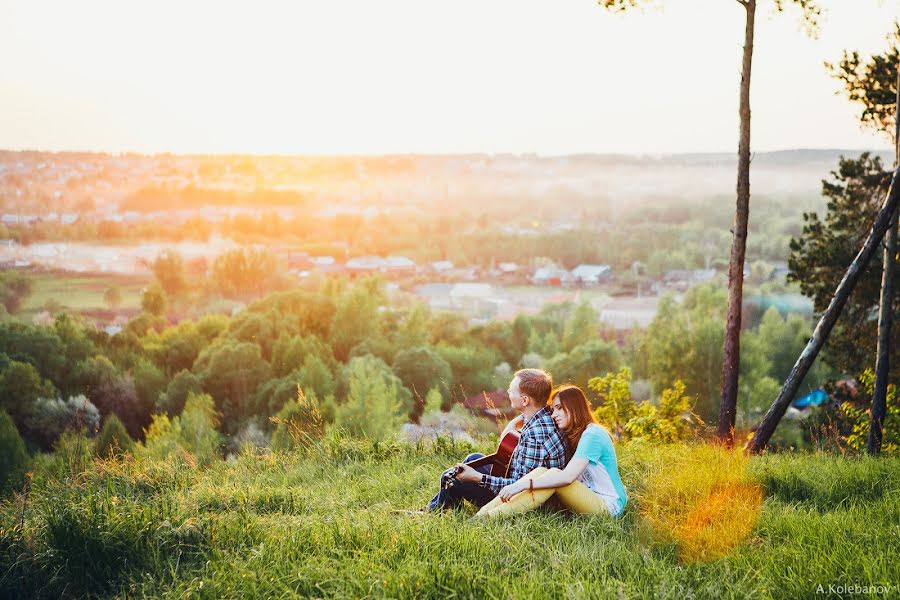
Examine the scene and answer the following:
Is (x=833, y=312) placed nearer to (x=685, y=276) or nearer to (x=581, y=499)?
(x=581, y=499)

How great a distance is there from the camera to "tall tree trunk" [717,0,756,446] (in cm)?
992

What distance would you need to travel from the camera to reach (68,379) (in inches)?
2181

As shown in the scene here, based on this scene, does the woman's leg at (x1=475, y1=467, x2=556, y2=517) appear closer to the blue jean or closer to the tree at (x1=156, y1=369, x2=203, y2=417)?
the blue jean

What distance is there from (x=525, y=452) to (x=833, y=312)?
5.33 metres

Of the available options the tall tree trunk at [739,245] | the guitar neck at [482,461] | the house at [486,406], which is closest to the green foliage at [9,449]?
the house at [486,406]

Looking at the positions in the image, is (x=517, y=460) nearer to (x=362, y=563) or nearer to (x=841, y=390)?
(x=362, y=563)

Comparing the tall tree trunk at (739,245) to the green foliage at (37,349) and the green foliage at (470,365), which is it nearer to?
the green foliage at (470,365)

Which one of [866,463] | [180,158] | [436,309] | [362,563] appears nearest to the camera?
[362,563]

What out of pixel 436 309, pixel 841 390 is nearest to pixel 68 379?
pixel 436 309

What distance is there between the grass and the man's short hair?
88 centimetres

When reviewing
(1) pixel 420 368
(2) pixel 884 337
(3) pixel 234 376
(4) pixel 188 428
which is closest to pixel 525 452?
(2) pixel 884 337

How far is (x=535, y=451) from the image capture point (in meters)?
5.62

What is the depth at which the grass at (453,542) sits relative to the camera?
397 cm

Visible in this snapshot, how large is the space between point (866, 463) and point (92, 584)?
632 cm
